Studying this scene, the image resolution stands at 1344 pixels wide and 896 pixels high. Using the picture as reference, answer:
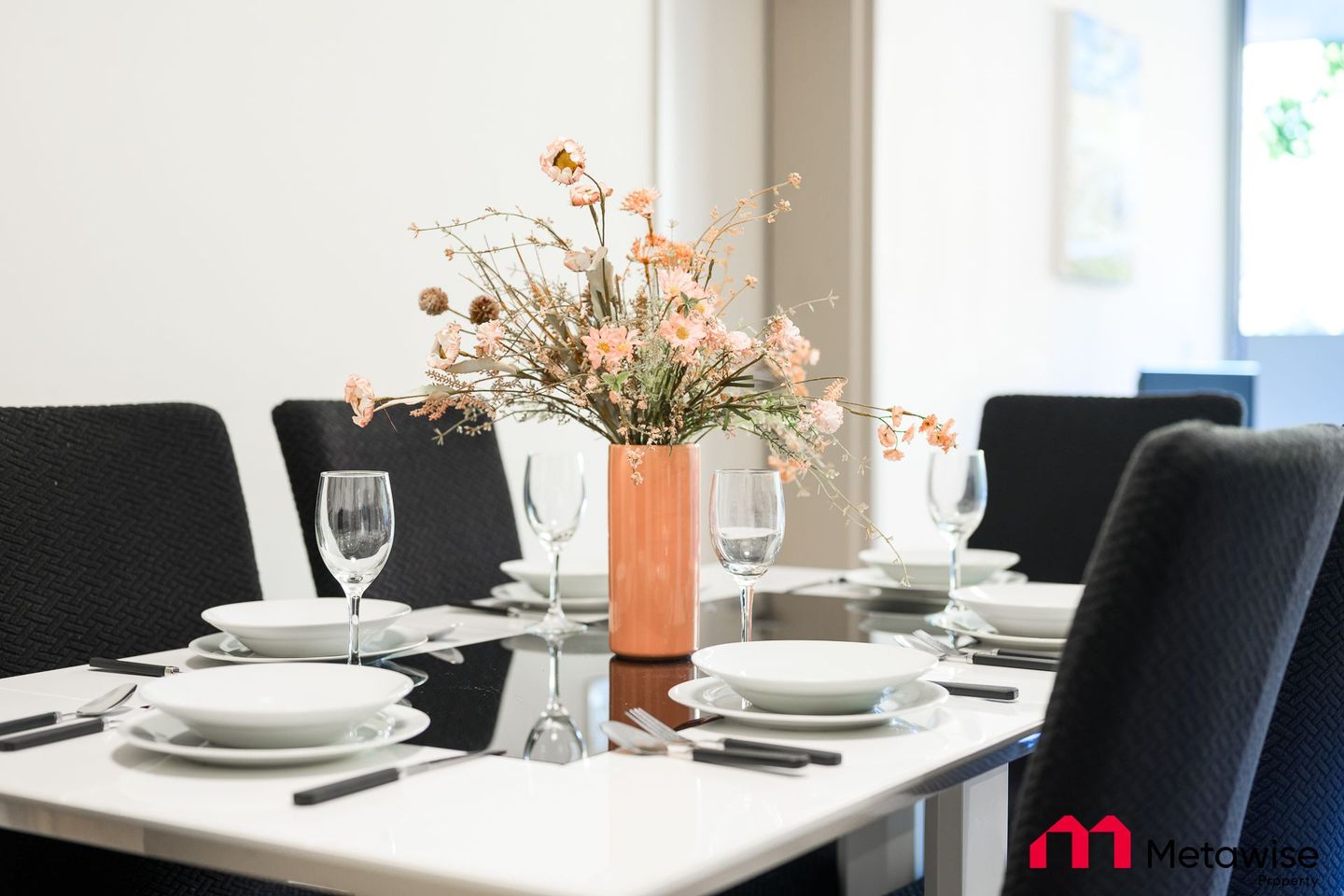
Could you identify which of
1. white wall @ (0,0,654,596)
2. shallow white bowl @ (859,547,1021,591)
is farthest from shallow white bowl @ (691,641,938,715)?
white wall @ (0,0,654,596)

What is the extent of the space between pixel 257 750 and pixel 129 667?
0.45 meters

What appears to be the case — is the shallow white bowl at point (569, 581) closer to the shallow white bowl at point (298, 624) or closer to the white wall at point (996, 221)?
the shallow white bowl at point (298, 624)

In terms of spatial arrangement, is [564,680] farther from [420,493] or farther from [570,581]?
[420,493]

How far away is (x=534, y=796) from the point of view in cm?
95

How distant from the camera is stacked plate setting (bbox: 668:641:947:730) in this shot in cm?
112

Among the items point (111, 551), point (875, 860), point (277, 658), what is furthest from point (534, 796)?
point (875, 860)

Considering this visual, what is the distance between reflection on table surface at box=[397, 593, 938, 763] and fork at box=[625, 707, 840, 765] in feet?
0.11

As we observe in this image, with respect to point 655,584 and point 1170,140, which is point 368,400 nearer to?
point 655,584

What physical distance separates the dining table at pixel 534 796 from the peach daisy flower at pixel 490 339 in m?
0.33

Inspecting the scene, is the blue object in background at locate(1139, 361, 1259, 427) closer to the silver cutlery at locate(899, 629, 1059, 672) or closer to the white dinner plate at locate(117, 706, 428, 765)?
the silver cutlery at locate(899, 629, 1059, 672)

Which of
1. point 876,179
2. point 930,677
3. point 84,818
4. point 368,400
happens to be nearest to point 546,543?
point 368,400

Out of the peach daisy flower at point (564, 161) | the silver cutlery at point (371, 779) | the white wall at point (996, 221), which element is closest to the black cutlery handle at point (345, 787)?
the silver cutlery at point (371, 779)

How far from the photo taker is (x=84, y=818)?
93 centimetres

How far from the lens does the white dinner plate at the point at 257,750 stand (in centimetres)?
99
